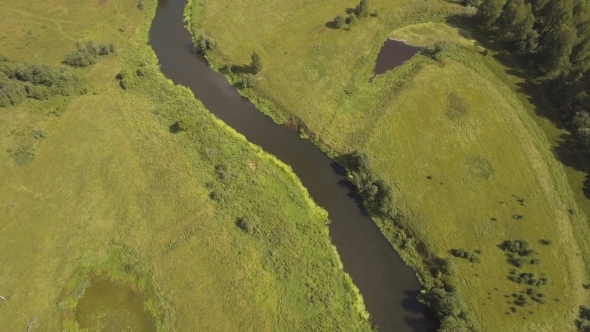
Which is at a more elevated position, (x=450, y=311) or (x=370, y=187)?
(x=370, y=187)

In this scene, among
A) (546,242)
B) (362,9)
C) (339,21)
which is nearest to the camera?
(546,242)

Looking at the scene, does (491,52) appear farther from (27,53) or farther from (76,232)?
(27,53)

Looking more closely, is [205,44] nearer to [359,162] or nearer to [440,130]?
[359,162]

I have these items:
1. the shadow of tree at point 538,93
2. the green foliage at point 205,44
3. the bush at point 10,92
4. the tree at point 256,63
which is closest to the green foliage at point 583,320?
the shadow of tree at point 538,93

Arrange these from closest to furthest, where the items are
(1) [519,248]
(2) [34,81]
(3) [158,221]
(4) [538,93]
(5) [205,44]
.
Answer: (1) [519,248]
(3) [158,221]
(2) [34,81]
(4) [538,93]
(5) [205,44]

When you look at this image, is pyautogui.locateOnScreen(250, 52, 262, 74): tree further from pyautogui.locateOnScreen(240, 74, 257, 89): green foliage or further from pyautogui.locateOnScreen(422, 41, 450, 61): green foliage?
pyautogui.locateOnScreen(422, 41, 450, 61): green foliage

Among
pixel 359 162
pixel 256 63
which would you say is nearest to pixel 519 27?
pixel 359 162
